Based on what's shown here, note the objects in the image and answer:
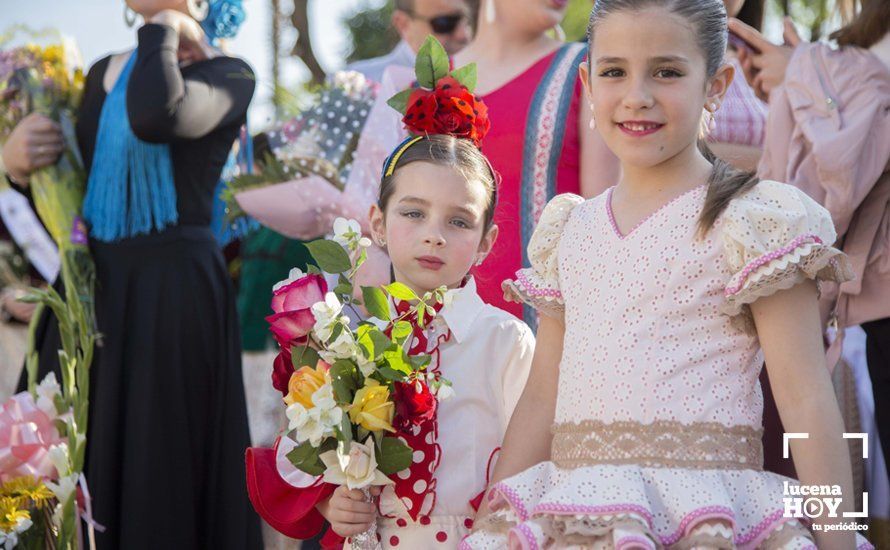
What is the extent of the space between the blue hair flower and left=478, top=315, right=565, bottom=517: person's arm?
265 cm

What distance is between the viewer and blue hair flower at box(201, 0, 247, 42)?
4.91 metres

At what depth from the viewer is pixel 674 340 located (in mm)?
2467

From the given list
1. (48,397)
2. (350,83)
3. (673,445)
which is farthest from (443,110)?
(350,83)

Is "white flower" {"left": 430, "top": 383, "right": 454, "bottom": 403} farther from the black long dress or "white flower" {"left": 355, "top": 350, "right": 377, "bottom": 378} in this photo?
the black long dress

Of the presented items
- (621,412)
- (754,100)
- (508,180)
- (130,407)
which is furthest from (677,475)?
(130,407)

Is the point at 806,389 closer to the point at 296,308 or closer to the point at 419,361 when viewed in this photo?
the point at 419,361

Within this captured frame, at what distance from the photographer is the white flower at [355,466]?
8.48ft

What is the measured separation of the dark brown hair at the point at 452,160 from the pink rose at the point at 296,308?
49cm

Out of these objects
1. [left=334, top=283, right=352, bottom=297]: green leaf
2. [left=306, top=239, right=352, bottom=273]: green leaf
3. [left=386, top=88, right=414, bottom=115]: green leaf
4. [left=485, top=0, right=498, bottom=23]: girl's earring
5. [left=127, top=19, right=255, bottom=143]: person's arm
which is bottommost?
[left=334, top=283, right=352, bottom=297]: green leaf

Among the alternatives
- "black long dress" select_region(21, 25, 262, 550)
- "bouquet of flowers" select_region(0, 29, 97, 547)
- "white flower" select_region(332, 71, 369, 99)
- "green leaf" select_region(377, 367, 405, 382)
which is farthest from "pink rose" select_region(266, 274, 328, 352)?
"white flower" select_region(332, 71, 369, 99)

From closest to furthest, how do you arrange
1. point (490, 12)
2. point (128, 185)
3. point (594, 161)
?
point (594, 161), point (490, 12), point (128, 185)

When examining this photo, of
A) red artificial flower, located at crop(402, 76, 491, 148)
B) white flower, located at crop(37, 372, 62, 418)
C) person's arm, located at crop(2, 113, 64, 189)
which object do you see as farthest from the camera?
person's arm, located at crop(2, 113, 64, 189)

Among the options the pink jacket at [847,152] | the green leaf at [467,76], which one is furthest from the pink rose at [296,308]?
the pink jacket at [847,152]

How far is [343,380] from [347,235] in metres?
0.35
